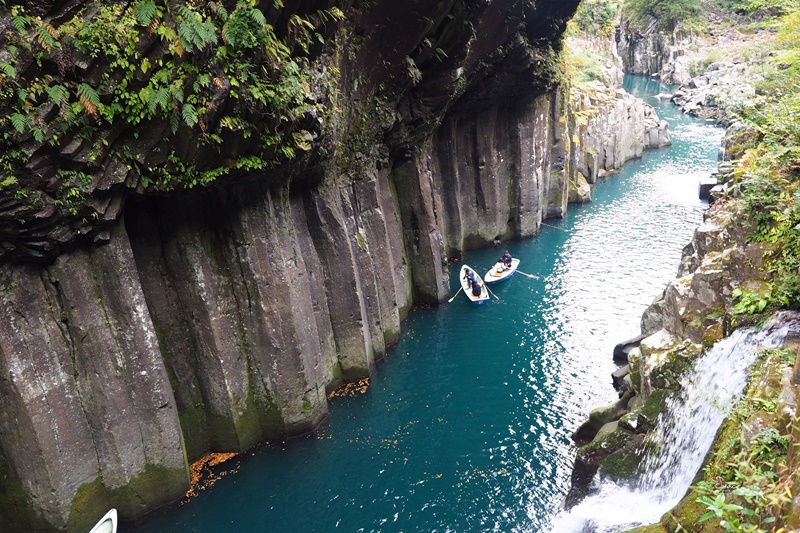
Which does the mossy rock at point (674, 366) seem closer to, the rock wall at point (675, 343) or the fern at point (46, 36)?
the rock wall at point (675, 343)

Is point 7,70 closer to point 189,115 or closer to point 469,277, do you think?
point 189,115

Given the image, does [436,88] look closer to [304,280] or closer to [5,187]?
[304,280]

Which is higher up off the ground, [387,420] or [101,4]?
[101,4]

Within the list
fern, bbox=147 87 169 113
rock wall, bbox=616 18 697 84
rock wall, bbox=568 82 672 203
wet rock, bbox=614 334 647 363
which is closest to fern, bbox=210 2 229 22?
fern, bbox=147 87 169 113

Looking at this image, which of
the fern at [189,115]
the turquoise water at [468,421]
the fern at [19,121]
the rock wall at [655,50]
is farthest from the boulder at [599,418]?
the rock wall at [655,50]

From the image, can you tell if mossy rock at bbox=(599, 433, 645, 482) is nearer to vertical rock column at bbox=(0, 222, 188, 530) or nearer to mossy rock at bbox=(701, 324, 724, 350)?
mossy rock at bbox=(701, 324, 724, 350)

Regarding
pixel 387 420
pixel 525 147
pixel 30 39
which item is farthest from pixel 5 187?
pixel 525 147
